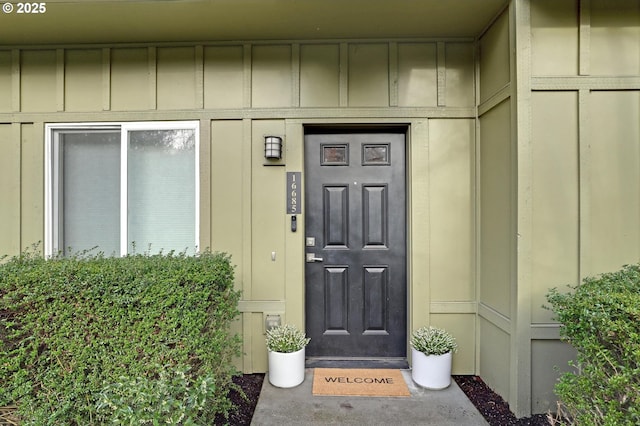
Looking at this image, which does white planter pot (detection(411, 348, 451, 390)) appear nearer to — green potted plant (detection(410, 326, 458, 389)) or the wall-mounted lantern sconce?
green potted plant (detection(410, 326, 458, 389))

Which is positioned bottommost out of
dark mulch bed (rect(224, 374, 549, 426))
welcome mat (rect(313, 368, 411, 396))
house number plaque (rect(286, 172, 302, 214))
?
dark mulch bed (rect(224, 374, 549, 426))

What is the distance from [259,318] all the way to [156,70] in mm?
2407

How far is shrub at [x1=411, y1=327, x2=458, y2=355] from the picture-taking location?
2414 millimetres

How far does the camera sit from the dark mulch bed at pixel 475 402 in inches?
81.6

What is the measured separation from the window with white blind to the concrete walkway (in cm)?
146

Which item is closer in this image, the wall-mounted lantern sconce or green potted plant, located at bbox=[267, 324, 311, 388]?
green potted plant, located at bbox=[267, 324, 311, 388]

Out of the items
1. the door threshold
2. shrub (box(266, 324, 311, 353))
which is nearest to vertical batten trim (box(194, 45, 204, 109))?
shrub (box(266, 324, 311, 353))

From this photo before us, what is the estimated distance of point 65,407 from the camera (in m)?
1.65

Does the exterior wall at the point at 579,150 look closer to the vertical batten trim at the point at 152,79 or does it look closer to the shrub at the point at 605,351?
the shrub at the point at 605,351

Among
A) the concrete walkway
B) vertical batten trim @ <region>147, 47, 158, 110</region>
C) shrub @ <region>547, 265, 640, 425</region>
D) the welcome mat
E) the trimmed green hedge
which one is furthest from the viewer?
vertical batten trim @ <region>147, 47, 158, 110</region>

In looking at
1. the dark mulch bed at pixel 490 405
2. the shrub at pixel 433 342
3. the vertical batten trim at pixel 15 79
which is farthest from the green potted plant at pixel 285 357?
the vertical batten trim at pixel 15 79

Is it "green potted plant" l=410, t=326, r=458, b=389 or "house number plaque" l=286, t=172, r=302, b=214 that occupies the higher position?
"house number plaque" l=286, t=172, r=302, b=214

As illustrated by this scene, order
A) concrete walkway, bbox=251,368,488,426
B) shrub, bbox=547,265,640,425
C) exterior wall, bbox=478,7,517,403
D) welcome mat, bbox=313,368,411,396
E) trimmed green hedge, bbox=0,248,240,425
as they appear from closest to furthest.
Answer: shrub, bbox=547,265,640,425, trimmed green hedge, bbox=0,248,240,425, concrete walkway, bbox=251,368,488,426, exterior wall, bbox=478,7,517,403, welcome mat, bbox=313,368,411,396

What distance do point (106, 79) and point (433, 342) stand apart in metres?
3.61
